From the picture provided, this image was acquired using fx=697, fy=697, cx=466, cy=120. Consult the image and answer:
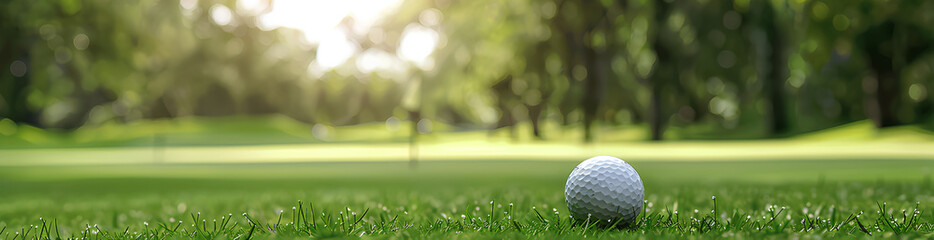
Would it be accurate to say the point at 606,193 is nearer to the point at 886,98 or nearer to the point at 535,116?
the point at 886,98

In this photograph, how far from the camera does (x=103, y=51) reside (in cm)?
1251

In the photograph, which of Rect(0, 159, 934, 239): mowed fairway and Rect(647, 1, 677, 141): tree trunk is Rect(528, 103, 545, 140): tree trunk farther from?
Rect(0, 159, 934, 239): mowed fairway

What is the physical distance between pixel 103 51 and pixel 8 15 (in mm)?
1694

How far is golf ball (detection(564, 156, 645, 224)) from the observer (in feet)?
13.6

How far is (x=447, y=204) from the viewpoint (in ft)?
19.9

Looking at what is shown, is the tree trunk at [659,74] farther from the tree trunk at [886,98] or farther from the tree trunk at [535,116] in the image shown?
the tree trunk at [886,98]

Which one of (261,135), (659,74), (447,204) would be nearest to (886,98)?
(659,74)

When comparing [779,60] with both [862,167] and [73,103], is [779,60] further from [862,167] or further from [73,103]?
[73,103]

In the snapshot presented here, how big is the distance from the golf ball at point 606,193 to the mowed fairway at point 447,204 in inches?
4.2

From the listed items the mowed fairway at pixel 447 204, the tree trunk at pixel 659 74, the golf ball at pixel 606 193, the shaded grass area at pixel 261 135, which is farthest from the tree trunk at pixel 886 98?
the golf ball at pixel 606 193

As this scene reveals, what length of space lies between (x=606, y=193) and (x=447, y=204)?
86.3 inches

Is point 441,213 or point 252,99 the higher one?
point 252,99

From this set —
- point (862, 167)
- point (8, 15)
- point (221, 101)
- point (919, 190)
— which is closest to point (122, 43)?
point (8, 15)

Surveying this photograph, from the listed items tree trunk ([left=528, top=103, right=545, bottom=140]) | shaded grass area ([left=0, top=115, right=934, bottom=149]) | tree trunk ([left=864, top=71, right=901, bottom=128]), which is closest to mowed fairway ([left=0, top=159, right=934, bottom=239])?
shaded grass area ([left=0, top=115, right=934, bottom=149])
